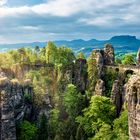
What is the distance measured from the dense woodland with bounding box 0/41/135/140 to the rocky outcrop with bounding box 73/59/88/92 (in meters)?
0.63

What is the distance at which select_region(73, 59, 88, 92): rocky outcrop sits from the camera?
10214cm

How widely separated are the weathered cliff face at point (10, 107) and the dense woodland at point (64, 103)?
2.39 metres

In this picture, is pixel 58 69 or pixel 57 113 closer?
pixel 57 113

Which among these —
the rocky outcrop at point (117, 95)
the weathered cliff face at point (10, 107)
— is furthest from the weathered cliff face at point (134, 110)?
the rocky outcrop at point (117, 95)

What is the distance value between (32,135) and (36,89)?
47.6 ft

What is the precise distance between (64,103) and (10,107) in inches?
849

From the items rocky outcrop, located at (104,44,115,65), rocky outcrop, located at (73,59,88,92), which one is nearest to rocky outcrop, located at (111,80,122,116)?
rocky outcrop, located at (104,44,115,65)

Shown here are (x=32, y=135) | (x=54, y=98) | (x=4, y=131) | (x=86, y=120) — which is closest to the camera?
(x=4, y=131)

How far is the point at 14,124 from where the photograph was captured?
76.0 m

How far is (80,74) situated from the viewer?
10294 centimetres

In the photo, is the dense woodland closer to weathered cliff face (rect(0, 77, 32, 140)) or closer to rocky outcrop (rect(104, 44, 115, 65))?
weathered cliff face (rect(0, 77, 32, 140))

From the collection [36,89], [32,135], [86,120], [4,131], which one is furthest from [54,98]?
[4,131]

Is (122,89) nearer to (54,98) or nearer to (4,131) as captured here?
(54,98)

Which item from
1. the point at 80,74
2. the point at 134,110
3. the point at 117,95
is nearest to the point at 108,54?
the point at 80,74
